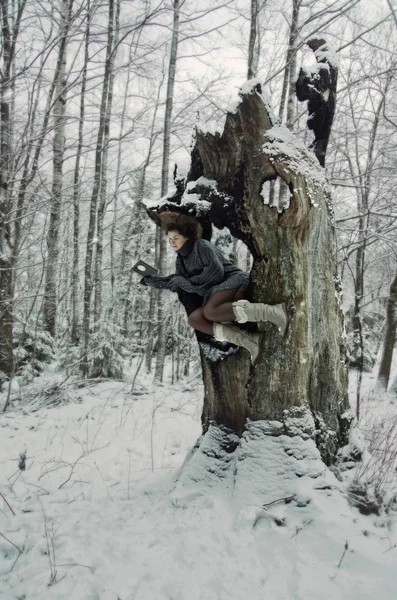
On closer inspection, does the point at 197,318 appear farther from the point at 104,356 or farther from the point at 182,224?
the point at 104,356

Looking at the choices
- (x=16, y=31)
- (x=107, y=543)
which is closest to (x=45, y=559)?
(x=107, y=543)

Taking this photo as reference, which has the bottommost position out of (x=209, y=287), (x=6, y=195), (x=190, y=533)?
(x=190, y=533)

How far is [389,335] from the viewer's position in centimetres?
954

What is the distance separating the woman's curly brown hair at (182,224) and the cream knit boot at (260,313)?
33.1 inches

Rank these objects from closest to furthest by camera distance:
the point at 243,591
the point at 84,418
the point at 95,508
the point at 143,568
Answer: the point at 243,591
the point at 143,568
the point at 95,508
the point at 84,418

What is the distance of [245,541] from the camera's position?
7.06 feet

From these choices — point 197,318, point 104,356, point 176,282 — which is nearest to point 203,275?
point 176,282

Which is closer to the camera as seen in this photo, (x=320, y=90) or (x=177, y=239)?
(x=320, y=90)

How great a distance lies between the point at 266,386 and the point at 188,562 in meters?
1.24

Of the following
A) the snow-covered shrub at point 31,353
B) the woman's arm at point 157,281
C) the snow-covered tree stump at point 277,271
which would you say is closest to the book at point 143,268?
the woman's arm at point 157,281

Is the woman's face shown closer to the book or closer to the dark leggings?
the book

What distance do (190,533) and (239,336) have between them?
1.35 m

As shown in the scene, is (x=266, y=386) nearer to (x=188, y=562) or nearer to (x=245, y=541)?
(x=245, y=541)

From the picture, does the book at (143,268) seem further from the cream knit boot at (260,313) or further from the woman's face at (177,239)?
the cream knit boot at (260,313)
